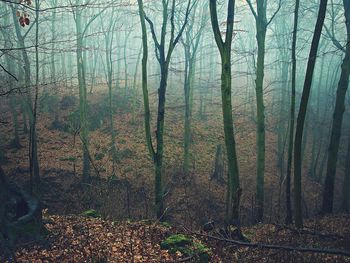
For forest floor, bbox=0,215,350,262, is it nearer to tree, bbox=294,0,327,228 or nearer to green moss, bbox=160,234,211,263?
green moss, bbox=160,234,211,263

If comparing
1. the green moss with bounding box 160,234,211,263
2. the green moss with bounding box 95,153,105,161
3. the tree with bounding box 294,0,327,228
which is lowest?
the green moss with bounding box 160,234,211,263

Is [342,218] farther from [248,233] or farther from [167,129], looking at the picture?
[167,129]

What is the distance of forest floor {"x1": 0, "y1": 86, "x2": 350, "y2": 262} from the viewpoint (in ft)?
21.5

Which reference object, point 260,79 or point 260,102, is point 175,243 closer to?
point 260,102

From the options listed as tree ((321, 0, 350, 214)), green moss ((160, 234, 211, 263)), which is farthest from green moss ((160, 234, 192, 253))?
tree ((321, 0, 350, 214))

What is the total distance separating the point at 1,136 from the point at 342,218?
1784 centimetres

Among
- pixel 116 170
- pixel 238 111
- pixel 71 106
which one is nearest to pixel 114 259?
pixel 116 170

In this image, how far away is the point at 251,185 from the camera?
15.9 metres

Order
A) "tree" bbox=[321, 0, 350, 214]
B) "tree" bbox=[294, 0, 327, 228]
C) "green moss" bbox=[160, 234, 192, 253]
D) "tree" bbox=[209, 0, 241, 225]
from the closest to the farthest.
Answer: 1. "tree" bbox=[294, 0, 327, 228]
2. "green moss" bbox=[160, 234, 192, 253]
3. "tree" bbox=[209, 0, 241, 225]
4. "tree" bbox=[321, 0, 350, 214]

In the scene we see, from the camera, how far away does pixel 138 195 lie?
13.9 metres

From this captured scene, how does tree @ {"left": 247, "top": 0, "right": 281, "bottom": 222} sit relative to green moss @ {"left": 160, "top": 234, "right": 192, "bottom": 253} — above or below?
above

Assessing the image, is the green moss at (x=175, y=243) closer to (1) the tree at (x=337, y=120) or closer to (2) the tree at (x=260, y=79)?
(2) the tree at (x=260, y=79)

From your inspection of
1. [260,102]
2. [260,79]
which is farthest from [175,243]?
[260,79]

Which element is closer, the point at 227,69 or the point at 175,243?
the point at 175,243
